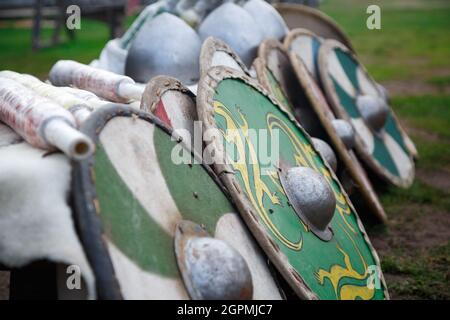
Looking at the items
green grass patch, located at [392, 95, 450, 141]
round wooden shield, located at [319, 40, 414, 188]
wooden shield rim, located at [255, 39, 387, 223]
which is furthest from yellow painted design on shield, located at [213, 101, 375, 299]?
green grass patch, located at [392, 95, 450, 141]

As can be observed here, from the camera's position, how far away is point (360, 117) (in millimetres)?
4312

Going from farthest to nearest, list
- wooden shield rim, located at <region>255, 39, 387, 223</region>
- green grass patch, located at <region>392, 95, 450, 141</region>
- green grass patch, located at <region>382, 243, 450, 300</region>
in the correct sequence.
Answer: green grass patch, located at <region>392, 95, 450, 141</region>
wooden shield rim, located at <region>255, 39, 387, 223</region>
green grass patch, located at <region>382, 243, 450, 300</region>


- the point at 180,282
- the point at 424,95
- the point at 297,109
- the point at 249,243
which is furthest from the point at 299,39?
the point at 424,95

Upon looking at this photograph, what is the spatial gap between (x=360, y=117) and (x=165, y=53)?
4.42ft

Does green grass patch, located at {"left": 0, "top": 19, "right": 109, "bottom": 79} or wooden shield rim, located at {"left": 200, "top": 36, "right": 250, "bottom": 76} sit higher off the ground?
wooden shield rim, located at {"left": 200, "top": 36, "right": 250, "bottom": 76}

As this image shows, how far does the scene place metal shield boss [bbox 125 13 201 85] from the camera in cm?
372

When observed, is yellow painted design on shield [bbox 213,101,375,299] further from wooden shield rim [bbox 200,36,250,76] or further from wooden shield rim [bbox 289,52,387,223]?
wooden shield rim [bbox 289,52,387,223]

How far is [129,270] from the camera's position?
183 centimetres

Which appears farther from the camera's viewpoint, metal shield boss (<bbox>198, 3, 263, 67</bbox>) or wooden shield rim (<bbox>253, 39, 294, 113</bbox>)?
metal shield boss (<bbox>198, 3, 263, 67</bbox>)

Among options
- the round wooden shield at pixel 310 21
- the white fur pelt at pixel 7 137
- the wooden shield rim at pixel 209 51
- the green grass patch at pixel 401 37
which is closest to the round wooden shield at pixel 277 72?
the wooden shield rim at pixel 209 51

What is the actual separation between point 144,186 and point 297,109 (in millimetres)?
2114

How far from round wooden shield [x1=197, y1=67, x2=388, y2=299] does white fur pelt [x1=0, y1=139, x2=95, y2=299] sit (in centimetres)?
64

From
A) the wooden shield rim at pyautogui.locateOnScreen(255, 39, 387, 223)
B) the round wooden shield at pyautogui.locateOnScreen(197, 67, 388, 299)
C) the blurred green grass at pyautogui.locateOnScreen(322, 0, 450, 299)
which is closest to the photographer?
the round wooden shield at pyautogui.locateOnScreen(197, 67, 388, 299)

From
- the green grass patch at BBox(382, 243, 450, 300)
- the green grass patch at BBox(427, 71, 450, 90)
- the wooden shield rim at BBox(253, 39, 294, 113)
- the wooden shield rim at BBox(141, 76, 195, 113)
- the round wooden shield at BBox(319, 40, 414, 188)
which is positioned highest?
the wooden shield rim at BBox(141, 76, 195, 113)
